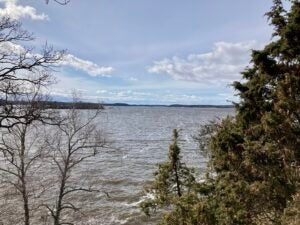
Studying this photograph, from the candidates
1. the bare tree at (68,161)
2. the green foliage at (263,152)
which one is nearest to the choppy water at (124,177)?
the bare tree at (68,161)

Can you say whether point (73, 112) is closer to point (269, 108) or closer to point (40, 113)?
point (269, 108)

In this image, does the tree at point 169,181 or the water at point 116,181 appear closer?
the tree at point 169,181

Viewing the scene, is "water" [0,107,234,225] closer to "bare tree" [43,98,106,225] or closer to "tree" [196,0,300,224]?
"bare tree" [43,98,106,225]

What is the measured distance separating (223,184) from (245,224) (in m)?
2.44

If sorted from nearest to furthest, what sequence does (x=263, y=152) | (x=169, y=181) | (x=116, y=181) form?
(x=263, y=152)
(x=169, y=181)
(x=116, y=181)

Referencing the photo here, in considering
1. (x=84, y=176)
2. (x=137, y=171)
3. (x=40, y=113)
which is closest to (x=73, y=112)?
(x=84, y=176)

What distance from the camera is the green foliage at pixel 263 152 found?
10367 millimetres

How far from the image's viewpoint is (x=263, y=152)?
11.6 meters

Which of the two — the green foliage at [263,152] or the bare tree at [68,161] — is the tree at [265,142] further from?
the bare tree at [68,161]

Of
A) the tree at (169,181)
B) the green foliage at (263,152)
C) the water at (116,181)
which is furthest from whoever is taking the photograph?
the water at (116,181)

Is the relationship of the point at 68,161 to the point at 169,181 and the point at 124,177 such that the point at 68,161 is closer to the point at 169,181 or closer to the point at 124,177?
the point at 169,181

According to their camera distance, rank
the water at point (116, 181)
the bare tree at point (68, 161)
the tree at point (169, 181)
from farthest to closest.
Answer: the water at point (116, 181), the bare tree at point (68, 161), the tree at point (169, 181)

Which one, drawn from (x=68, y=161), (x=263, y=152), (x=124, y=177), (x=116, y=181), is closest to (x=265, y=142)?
(x=263, y=152)

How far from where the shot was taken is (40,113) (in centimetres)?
736
